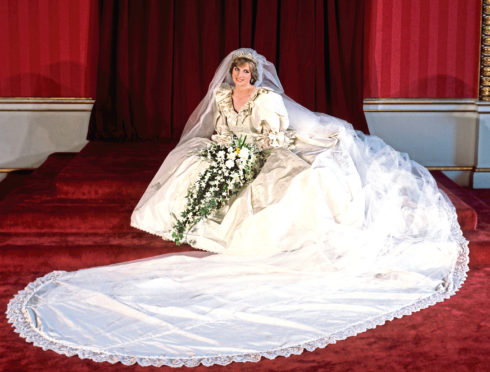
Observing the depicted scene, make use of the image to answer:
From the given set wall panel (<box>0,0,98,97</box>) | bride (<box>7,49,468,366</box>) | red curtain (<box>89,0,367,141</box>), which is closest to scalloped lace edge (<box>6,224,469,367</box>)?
bride (<box>7,49,468,366</box>)

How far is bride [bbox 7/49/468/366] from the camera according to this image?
3.54 metres

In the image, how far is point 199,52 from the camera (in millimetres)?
6918

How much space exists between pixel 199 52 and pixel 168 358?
4198mm

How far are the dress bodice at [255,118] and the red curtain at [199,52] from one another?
1679 mm

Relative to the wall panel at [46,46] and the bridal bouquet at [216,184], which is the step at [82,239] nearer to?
the bridal bouquet at [216,184]

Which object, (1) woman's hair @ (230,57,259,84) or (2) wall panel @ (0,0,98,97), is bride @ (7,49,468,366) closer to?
(1) woman's hair @ (230,57,259,84)

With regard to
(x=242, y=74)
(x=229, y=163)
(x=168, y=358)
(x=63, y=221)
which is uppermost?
(x=242, y=74)

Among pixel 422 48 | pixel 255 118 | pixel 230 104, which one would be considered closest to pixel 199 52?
pixel 230 104

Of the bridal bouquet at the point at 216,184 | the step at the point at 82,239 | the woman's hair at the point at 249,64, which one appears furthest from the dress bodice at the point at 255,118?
the step at the point at 82,239

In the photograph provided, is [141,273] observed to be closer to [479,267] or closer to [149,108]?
[479,267]

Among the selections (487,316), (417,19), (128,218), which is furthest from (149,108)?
(487,316)

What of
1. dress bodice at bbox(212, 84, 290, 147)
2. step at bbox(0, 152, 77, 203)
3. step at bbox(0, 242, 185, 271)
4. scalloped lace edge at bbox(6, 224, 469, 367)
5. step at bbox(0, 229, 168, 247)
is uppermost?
dress bodice at bbox(212, 84, 290, 147)

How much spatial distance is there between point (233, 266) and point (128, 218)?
107 centimetres

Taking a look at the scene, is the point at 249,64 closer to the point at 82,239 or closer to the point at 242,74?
the point at 242,74
